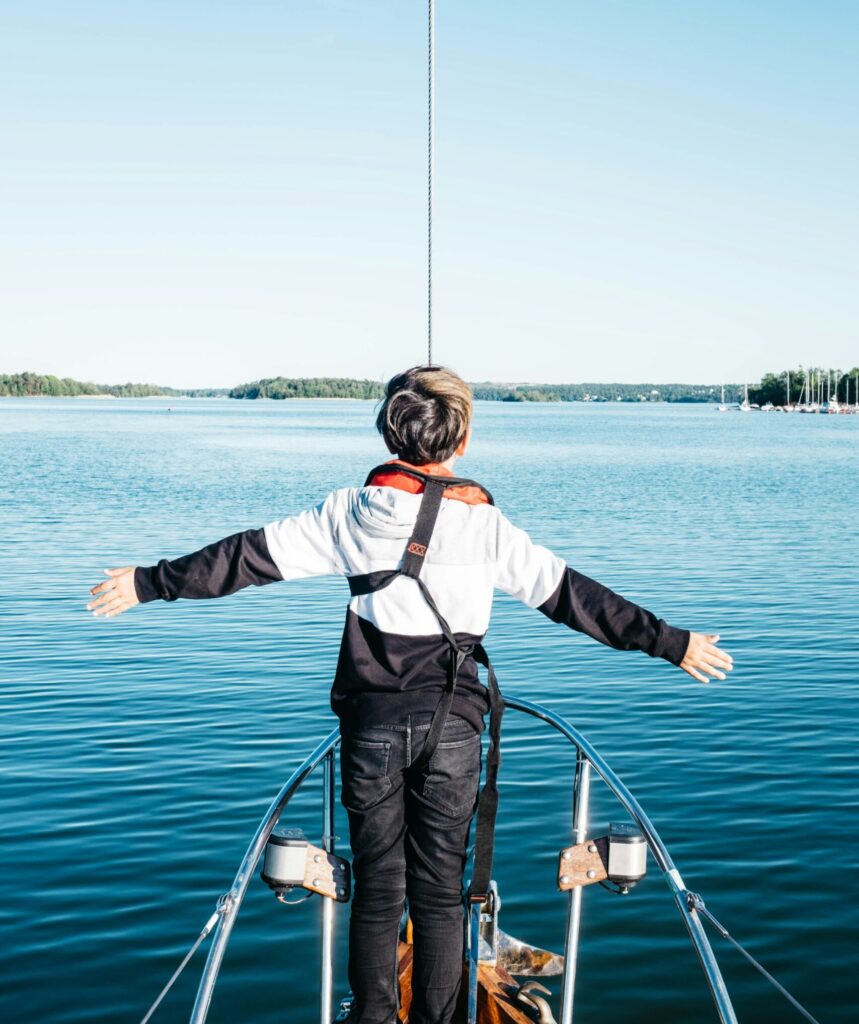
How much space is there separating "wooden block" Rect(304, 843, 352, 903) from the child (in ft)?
0.51

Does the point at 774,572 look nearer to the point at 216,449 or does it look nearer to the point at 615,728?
the point at 615,728

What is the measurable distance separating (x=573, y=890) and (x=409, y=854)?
Result: 2.30ft

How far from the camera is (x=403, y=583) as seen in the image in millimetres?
3484

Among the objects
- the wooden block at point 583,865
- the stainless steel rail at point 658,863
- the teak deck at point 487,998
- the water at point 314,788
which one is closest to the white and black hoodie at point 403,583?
the stainless steel rail at point 658,863

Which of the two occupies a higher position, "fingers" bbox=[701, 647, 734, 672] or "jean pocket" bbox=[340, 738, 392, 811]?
"fingers" bbox=[701, 647, 734, 672]

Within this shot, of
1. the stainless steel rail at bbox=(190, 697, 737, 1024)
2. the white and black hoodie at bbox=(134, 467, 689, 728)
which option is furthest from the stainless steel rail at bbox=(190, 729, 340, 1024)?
the white and black hoodie at bbox=(134, 467, 689, 728)

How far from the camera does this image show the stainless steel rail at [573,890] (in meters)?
3.35

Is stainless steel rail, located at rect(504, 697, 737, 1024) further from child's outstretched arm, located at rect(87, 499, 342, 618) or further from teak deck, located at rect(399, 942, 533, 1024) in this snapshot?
child's outstretched arm, located at rect(87, 499, 342, 618)

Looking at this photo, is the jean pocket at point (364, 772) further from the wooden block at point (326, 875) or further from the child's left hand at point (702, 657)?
the child's left hand at point (702, 657)

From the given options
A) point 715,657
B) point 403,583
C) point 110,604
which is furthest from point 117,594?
point 715,657

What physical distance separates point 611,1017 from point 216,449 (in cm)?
6836

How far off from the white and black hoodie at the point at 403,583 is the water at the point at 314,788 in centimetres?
365

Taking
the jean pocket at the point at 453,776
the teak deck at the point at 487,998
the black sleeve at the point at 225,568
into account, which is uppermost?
the black sleeve at the point at 225,568

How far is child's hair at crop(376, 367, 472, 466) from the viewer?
3.60 metres
